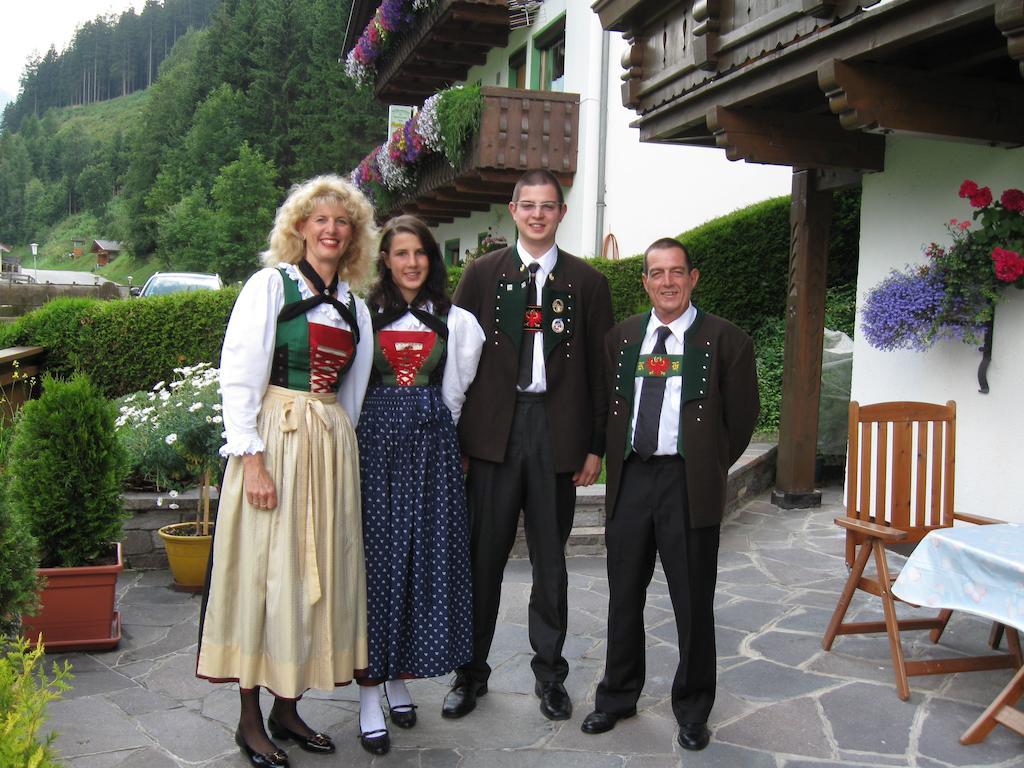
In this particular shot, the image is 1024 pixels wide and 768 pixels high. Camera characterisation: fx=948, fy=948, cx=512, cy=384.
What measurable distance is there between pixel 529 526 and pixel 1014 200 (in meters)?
3.35

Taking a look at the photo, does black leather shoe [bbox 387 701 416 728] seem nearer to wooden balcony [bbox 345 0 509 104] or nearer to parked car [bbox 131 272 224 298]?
wooden balcony [bbox 345 0 509 104]

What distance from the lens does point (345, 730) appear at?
3619 millimetres

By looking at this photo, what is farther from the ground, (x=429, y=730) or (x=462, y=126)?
(x=462, y=126)

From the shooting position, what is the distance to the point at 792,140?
6.16m

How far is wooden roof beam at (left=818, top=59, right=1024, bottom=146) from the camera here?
4.79 metres

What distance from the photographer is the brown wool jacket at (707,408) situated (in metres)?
3.38

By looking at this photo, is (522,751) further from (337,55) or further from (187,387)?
(337,55)

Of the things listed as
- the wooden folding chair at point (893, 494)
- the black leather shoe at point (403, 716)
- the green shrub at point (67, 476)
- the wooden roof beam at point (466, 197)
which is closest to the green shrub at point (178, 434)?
the green shrub at point (67, 476)

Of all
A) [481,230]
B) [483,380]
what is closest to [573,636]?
[483,380]

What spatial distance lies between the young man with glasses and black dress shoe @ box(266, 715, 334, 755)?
53cm

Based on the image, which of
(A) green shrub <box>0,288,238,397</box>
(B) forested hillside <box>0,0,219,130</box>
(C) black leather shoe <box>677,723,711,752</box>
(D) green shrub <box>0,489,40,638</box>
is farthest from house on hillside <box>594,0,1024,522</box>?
(B) forested hillside <box>0,0,219,130</box>

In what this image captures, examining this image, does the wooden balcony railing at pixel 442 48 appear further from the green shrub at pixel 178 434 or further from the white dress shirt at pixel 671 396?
the white dress shirt at pixel 671 396

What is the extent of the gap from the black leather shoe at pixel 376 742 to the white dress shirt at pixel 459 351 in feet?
4.08

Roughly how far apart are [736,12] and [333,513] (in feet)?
13.5
